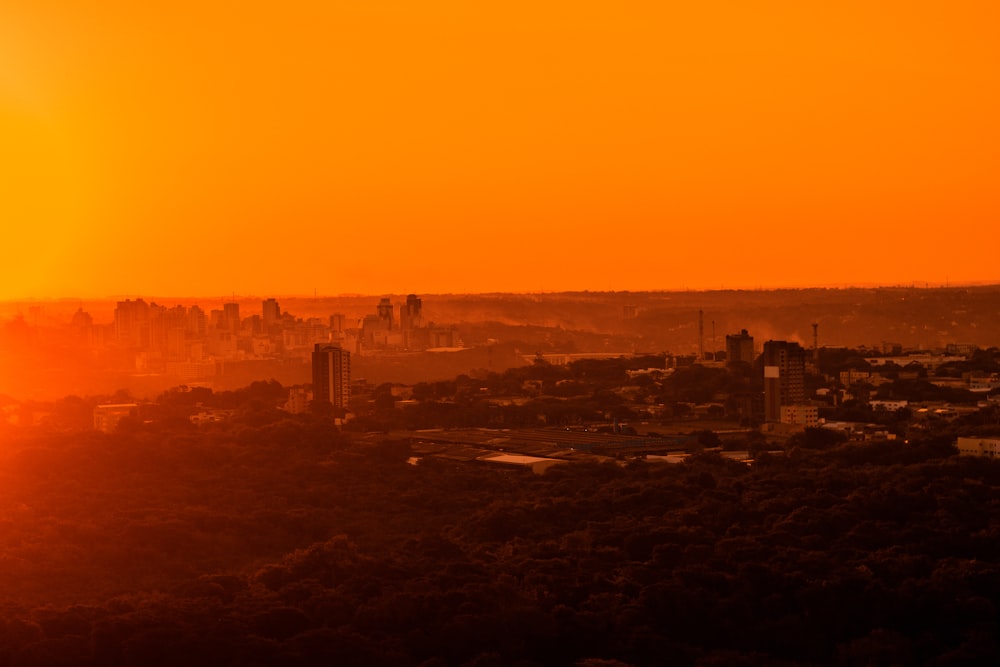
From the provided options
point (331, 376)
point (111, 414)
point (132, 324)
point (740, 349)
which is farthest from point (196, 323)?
point (740, 349)

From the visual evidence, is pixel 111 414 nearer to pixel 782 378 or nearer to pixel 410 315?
pixel 782 378

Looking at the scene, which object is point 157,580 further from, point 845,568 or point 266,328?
point 266,328

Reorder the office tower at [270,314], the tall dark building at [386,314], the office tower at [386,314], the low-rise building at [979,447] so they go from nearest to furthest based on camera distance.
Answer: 1. the low-rise building at [979,447]
2. the office tower at [386,314]
3. the tall dark building at [386,314]
4. the office tower at [270,314]

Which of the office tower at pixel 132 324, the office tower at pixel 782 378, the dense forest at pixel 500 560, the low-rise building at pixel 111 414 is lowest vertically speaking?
the dense forest at pixel 500 560

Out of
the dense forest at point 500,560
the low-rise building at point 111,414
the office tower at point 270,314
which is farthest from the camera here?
the office tower at point 270,314

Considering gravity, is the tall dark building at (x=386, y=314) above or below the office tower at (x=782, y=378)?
Answer: above

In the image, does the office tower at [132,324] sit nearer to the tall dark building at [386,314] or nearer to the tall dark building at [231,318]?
the tall dark building at [231,318]

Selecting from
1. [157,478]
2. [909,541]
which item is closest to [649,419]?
[157,478]


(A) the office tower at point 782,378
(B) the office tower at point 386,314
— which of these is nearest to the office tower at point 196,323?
(B) the office tower at point 386,314
